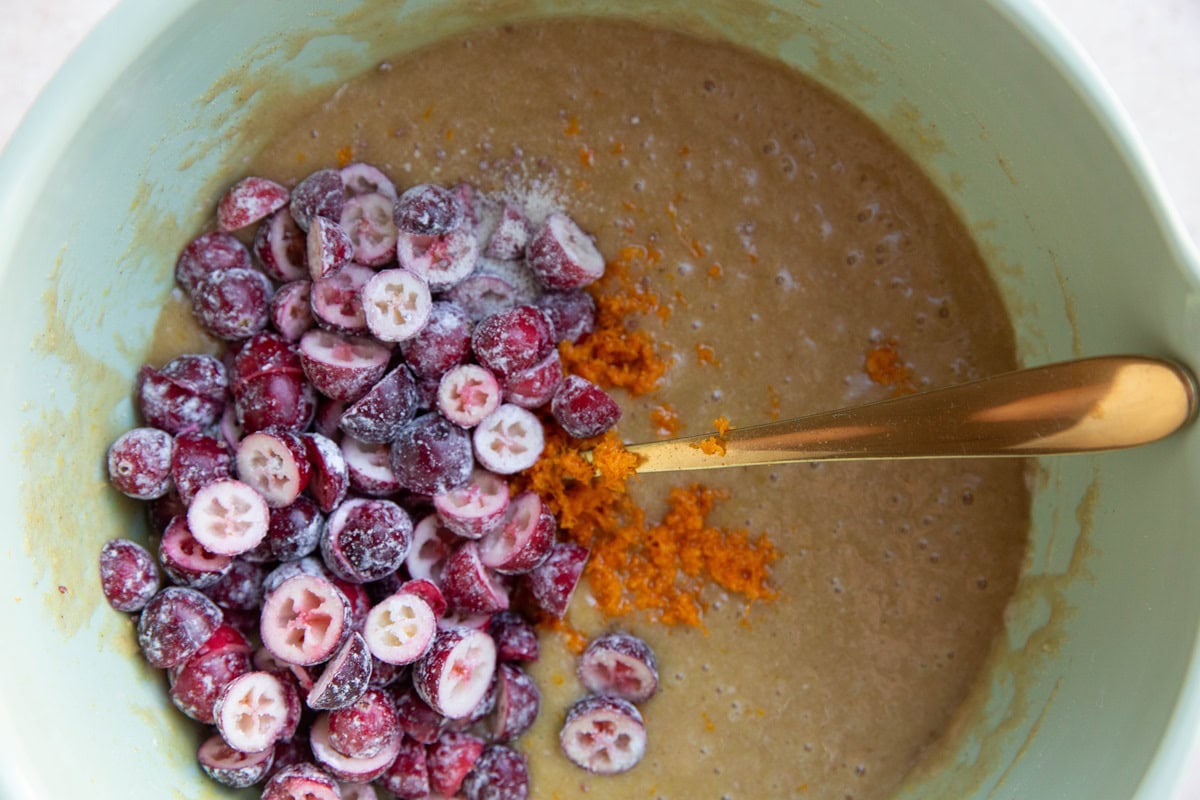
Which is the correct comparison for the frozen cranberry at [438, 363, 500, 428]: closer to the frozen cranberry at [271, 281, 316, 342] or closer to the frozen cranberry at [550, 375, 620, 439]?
the frozen cranberry at [550, 375, 620, 439]

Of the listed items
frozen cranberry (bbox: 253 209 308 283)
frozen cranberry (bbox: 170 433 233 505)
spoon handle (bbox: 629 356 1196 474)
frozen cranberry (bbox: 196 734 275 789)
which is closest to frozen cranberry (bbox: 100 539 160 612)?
frozen cranberry (bbox: 170 433 233 505)

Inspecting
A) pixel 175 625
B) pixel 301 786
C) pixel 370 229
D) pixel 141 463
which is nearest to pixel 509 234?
pixel 370 229

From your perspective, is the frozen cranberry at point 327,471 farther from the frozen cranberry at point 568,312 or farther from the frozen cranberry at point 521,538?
the frozen cranberry at point 568,312

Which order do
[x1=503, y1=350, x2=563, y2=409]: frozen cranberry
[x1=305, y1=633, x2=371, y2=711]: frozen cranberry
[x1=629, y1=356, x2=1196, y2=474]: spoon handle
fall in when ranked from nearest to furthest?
[x1=629, y1=356, x2=1196, y2=474]: spoon handle, [x1=305, y1=633, x2=371, y2=711]: frozen cranberry, [x1=503, y1=350, x2=563, y2=409]: frozen cranberry

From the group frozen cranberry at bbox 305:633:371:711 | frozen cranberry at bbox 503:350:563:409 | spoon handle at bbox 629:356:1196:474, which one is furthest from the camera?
frozen cranberry at bbox 503:350:563:409

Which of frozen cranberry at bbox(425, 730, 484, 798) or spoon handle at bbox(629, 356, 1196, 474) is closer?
spoon handle at bbox(629, 356, 1196, 474)

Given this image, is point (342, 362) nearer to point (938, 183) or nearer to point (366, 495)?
point (366, 495)
